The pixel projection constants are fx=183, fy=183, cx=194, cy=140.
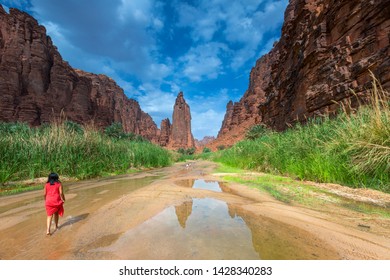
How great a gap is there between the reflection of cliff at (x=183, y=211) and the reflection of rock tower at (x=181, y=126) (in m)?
106

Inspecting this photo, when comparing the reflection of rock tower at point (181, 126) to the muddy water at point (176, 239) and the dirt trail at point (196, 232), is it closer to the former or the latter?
the dirt trail at point (196, 232)

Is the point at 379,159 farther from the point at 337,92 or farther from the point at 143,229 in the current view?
the point at 337,92

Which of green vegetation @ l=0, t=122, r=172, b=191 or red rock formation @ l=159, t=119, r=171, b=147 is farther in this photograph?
red rock formation @ l=159, t=119, r=171, b=147

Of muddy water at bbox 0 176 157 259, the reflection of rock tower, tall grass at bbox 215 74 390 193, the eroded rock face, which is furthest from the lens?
the reflection of rock tower

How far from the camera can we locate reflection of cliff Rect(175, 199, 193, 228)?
219 cm

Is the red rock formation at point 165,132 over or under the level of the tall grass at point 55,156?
over

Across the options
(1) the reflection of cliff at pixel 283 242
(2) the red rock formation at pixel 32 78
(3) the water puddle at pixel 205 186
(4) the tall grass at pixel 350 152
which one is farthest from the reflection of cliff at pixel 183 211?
(2) the red rock formation at pixel 32 78

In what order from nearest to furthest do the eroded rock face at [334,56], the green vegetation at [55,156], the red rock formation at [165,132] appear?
the green vegetation at [55,156] → the eroded rock face at [334,56] → the red rock formation at [165,132]

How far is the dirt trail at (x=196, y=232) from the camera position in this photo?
151 centimetres

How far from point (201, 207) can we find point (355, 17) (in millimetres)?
15503

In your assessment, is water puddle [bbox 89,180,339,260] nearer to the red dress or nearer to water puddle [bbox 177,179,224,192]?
the red dress

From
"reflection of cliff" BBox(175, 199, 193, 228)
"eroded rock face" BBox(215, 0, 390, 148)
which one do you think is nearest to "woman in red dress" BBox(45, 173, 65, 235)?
"reflection of cliff" BBox(175, 199, 193, 228)

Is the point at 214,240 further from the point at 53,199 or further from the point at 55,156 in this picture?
the point at 55,156

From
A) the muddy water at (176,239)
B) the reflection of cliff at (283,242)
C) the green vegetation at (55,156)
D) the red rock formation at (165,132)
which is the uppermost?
the red rock formation at (165,132)
